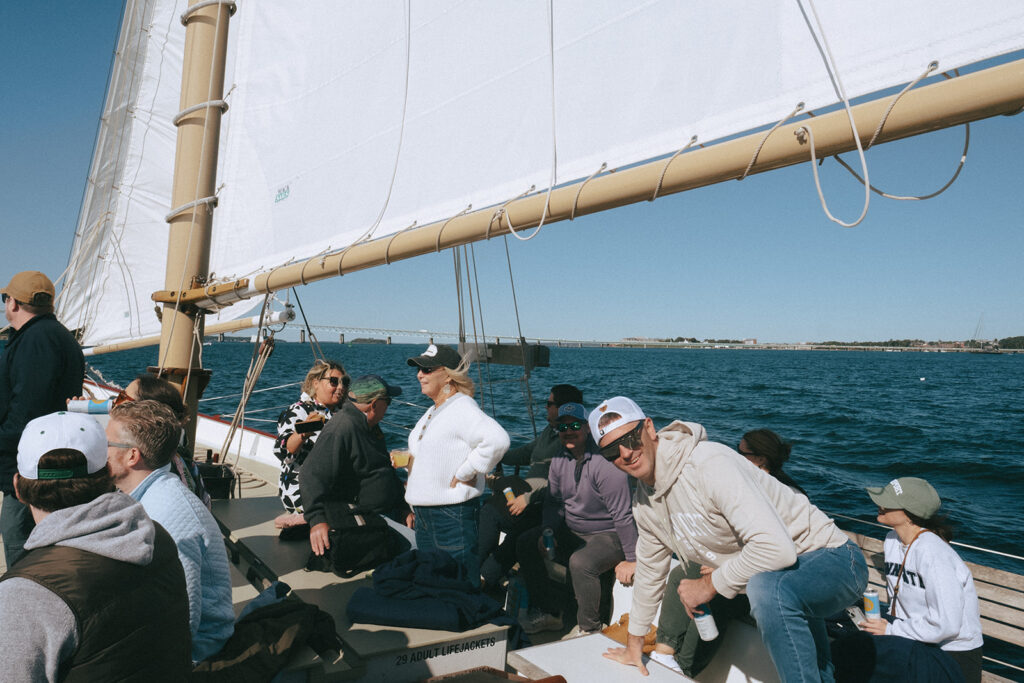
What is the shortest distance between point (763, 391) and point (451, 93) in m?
31.8

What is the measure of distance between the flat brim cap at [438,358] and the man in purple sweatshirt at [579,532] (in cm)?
75

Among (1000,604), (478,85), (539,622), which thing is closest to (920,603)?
(1000,604)

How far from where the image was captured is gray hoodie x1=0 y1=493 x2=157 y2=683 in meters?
1.18

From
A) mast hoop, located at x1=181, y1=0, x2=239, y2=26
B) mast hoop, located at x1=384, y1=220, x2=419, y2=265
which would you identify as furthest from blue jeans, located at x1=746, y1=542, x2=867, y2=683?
mast hoop, located at x1=181, y1=0, x2=239, y2=26

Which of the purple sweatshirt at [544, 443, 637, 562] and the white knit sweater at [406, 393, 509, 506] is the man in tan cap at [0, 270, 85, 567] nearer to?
the white knit sweater at [406, 393, 509, 506]

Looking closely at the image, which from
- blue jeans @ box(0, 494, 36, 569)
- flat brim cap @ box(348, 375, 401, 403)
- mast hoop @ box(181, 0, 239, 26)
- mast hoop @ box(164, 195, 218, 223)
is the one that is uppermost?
mast hoop @ box(181, 0, 239, 26)

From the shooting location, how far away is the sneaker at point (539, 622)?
12.2 ft

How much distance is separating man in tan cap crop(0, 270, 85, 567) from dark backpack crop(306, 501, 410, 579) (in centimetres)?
125

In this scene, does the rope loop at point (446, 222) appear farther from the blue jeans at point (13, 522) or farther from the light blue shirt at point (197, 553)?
the blue jeans at point (13, 522)

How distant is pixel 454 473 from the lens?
2994 mm

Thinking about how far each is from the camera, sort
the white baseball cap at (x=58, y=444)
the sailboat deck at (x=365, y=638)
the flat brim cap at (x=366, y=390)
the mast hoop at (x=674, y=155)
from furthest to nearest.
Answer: the flat brim cap at (x=366, y=390) → the sailboat deck at (x=365, y=638) → the mast hoop at (x=674, y=155) → the white baseball cap at (x=58, y=444)

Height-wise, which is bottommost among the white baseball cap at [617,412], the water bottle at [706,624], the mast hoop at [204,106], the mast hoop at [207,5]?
the water bottle at [706,624]

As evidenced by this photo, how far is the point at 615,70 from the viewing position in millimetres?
2430

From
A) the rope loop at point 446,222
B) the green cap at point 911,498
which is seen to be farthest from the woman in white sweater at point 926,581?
the rope loop at point 446,222
